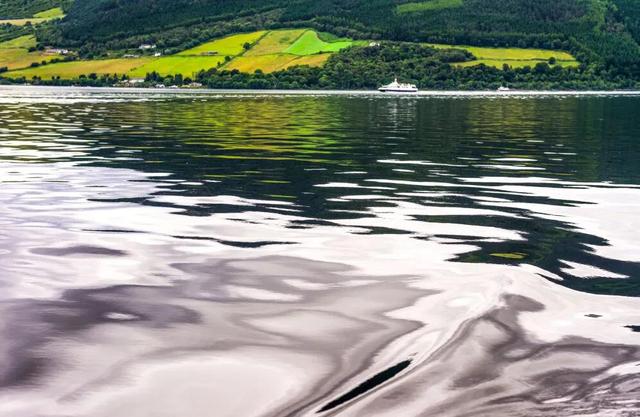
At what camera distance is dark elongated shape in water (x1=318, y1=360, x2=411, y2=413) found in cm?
843

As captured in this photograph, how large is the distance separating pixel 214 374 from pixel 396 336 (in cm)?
270

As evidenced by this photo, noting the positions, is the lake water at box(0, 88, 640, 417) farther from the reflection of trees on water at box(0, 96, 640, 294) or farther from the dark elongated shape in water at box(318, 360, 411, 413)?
the reflection of trees on water at box(0, 96, 640, 294)

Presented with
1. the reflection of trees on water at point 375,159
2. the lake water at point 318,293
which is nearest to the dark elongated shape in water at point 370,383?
the lake water at point 318,293

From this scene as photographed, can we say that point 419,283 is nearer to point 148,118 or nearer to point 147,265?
point 147,265

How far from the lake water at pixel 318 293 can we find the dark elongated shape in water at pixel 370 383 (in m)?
0.03

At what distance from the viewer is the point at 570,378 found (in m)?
9.10

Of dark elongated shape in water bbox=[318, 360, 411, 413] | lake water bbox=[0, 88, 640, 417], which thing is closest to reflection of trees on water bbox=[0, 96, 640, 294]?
lake water bbox=[0, 88, 640, 417]

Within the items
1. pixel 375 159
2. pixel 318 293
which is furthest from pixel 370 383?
pixel 375 159

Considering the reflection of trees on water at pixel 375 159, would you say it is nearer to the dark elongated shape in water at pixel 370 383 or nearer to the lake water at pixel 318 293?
the lake water at pixel 318 293

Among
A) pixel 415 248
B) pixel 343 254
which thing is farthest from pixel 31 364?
pixel 415 248

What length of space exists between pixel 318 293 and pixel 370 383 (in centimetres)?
406

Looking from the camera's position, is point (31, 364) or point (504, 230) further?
point (504, 230)

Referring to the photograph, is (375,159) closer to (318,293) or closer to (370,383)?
(318,293)

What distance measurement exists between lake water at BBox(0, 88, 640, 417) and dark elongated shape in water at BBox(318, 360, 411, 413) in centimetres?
3
